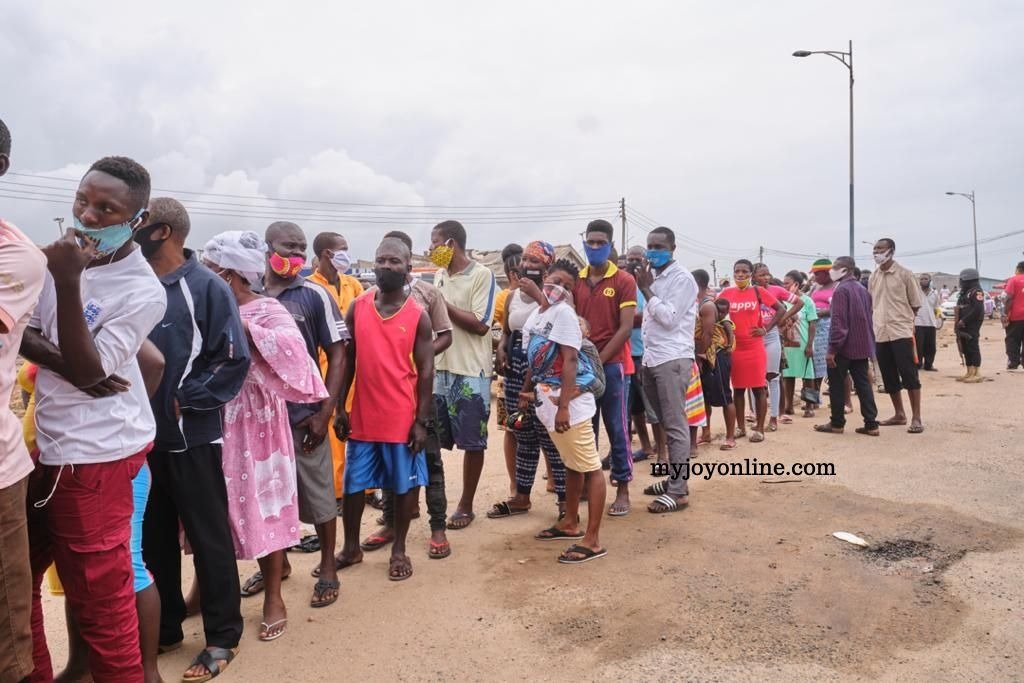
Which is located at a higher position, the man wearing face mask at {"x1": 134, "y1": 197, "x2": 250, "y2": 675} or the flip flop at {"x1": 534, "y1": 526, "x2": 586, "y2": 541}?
the man wearing face mask at {"x1": 134, "y1": 197, "x2": 250, "y2": 675}

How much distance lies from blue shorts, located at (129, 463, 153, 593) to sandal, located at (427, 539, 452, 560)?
1.91m

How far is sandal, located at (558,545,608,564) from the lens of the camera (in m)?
4.27

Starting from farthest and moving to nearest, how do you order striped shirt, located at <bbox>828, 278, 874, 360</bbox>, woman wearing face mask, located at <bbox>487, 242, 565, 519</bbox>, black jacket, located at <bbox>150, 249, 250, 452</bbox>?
striped shirt, located at <bbox>828, 278, 874, 360</bbox> < woman wearing face mask, located at <bbox>487, 242, 565, 519</bbox> < black jacket, located at <bbox>150, 249, 250, 452</bbox>

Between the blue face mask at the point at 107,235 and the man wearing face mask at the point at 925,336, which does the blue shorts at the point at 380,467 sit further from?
the man wearing face mask at the point at 925,336

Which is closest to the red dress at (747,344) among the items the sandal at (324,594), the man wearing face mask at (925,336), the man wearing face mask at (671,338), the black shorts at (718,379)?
the black shorts at (718,379)

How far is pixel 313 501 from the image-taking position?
12.4 ft

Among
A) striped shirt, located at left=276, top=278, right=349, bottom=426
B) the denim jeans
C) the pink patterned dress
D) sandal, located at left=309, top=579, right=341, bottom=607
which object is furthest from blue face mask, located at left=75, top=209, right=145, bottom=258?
the denim jeans

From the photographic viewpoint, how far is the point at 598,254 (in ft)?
16.8

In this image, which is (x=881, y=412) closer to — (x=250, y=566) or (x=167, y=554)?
(x=250, y=566)

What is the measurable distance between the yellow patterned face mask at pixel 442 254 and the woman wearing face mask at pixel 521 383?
49cm

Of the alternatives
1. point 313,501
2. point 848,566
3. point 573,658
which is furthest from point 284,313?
point 848,566

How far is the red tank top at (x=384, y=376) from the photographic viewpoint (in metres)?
4.05

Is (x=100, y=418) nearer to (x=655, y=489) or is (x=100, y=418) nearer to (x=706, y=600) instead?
(x=706, y=600)

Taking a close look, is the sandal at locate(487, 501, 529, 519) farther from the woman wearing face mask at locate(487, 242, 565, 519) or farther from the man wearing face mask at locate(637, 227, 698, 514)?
the man wearing face mask at locate(637, 227, 698, 514)
